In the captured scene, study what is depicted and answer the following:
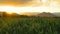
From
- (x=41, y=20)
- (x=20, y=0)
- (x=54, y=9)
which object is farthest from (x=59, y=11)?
(x=20, y=0)

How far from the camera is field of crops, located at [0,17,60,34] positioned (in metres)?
1.33

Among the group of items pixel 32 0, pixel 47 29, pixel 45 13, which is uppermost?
pixel 32 0

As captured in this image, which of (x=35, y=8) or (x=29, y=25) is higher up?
(x=35, y=8)

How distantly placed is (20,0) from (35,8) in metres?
0.17

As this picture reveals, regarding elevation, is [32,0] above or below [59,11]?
above

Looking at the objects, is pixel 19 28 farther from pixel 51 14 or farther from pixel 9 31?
pixel 51 14

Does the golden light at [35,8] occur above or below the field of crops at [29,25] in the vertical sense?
above

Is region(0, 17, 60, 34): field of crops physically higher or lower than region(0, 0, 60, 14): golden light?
lower

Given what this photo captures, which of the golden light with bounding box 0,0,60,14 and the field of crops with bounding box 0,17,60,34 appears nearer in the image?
the field of crops with bounding box 0,17,60,34

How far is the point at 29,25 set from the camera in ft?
4.60

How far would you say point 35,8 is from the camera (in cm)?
157

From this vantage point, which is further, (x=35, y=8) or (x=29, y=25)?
(x=35, y=8)

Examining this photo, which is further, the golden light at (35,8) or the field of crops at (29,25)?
the golden light at (35,8)

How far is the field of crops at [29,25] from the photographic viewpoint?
1.33 metres
